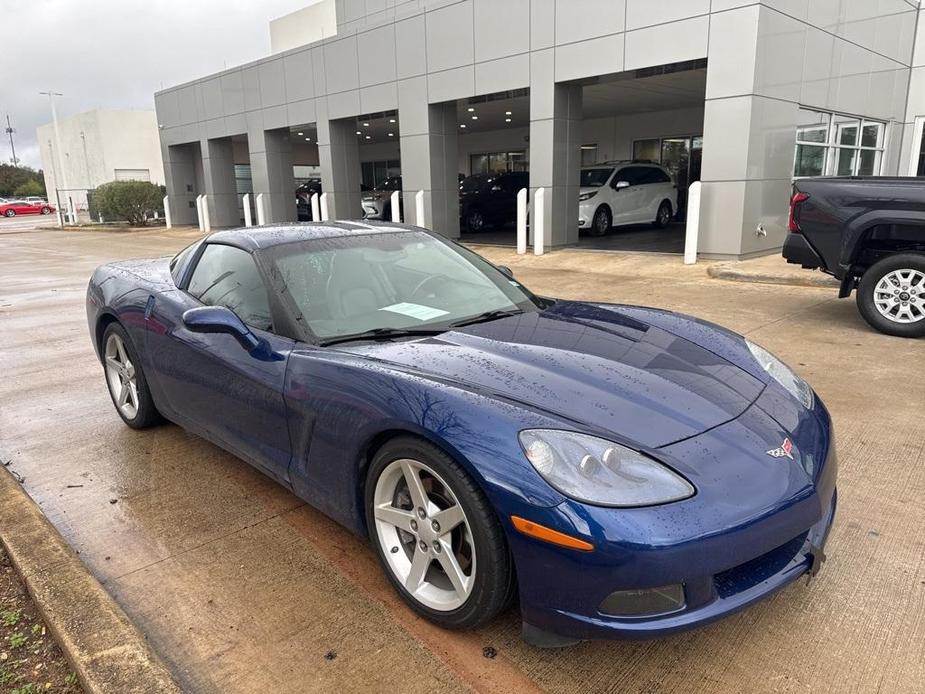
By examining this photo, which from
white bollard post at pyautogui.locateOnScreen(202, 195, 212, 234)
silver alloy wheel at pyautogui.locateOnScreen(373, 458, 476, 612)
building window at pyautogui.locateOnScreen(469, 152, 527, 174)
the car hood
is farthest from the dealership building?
silver alloy wheel at pyautogui.locateOnScreen(373, 458, 476, 612)

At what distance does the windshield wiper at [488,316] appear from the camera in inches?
123

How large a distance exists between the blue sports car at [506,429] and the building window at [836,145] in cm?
1166

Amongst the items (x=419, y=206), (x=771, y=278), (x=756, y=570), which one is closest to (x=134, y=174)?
(x=419, y=206)

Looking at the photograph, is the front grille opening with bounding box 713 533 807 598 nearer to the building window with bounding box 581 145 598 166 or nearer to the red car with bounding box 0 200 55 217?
the building window with bounding box 581 145 598 166

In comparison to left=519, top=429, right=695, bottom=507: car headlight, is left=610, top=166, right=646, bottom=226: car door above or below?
above

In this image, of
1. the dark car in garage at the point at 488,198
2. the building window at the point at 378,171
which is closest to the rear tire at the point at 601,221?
the dark car in garage at the point at 488,198

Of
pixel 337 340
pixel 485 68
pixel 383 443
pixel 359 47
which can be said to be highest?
pixel 359 47

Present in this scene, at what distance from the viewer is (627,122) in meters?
22.9

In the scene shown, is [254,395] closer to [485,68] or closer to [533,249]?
[533,249]

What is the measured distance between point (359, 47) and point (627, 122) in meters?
9.95

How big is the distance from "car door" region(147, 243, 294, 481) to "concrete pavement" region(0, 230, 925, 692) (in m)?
0.38

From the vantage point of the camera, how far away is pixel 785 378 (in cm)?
287

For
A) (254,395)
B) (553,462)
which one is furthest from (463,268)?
(553,462)

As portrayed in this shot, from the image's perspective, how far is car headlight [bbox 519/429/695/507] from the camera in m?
1.97
